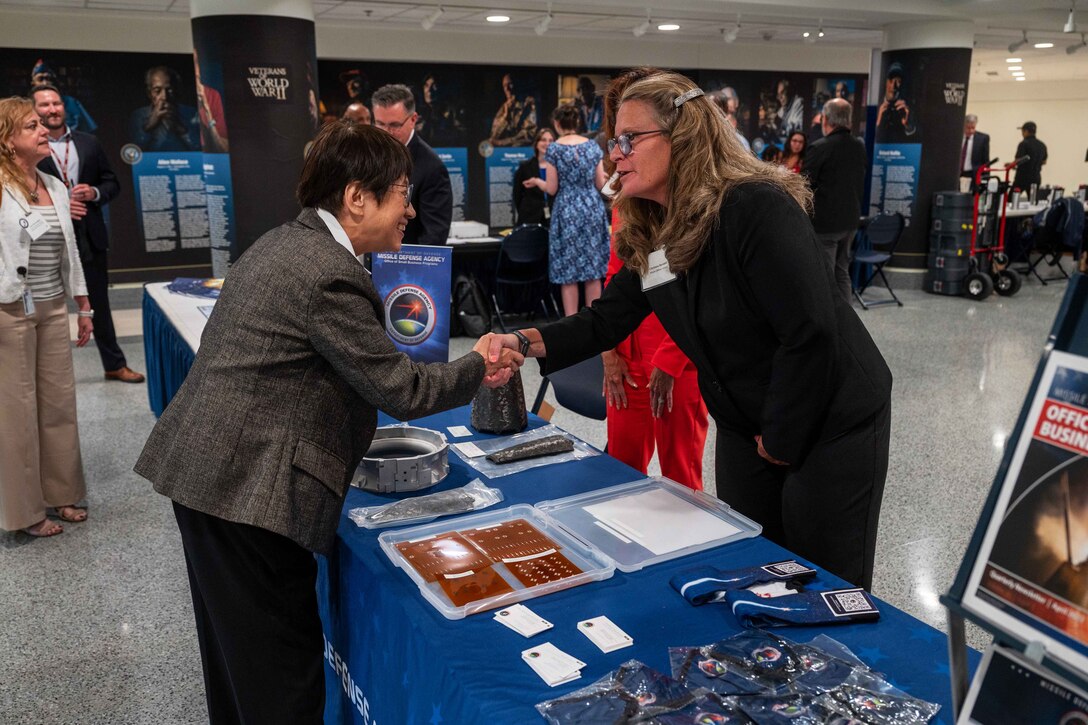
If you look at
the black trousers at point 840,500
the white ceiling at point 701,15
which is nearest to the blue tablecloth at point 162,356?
the black trousers at point 840,500

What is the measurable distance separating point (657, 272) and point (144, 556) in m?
2.44

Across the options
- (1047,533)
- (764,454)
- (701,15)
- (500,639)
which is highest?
(701,15)

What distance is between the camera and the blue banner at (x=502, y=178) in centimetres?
1084

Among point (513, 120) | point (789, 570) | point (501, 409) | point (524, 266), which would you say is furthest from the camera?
point (513, 120)

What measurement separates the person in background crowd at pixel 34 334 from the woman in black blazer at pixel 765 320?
2.42 metres

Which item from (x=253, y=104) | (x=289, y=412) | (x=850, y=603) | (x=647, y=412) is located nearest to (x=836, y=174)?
(x=253, y=104)

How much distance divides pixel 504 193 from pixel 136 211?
4.29 meters

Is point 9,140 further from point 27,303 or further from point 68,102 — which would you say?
point 68,102

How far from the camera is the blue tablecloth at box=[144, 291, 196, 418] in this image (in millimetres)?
3580

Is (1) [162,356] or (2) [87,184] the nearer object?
(1) [162,356]

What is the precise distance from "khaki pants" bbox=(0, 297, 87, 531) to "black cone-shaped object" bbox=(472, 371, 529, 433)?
199cm

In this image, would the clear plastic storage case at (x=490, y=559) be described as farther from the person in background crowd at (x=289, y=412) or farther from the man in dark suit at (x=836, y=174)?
the man in dark suit at (x=836, y=174)

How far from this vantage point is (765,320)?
1.67m

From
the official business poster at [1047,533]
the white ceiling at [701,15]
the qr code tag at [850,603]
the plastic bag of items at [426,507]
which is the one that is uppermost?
the white ceiling at [701,15]
